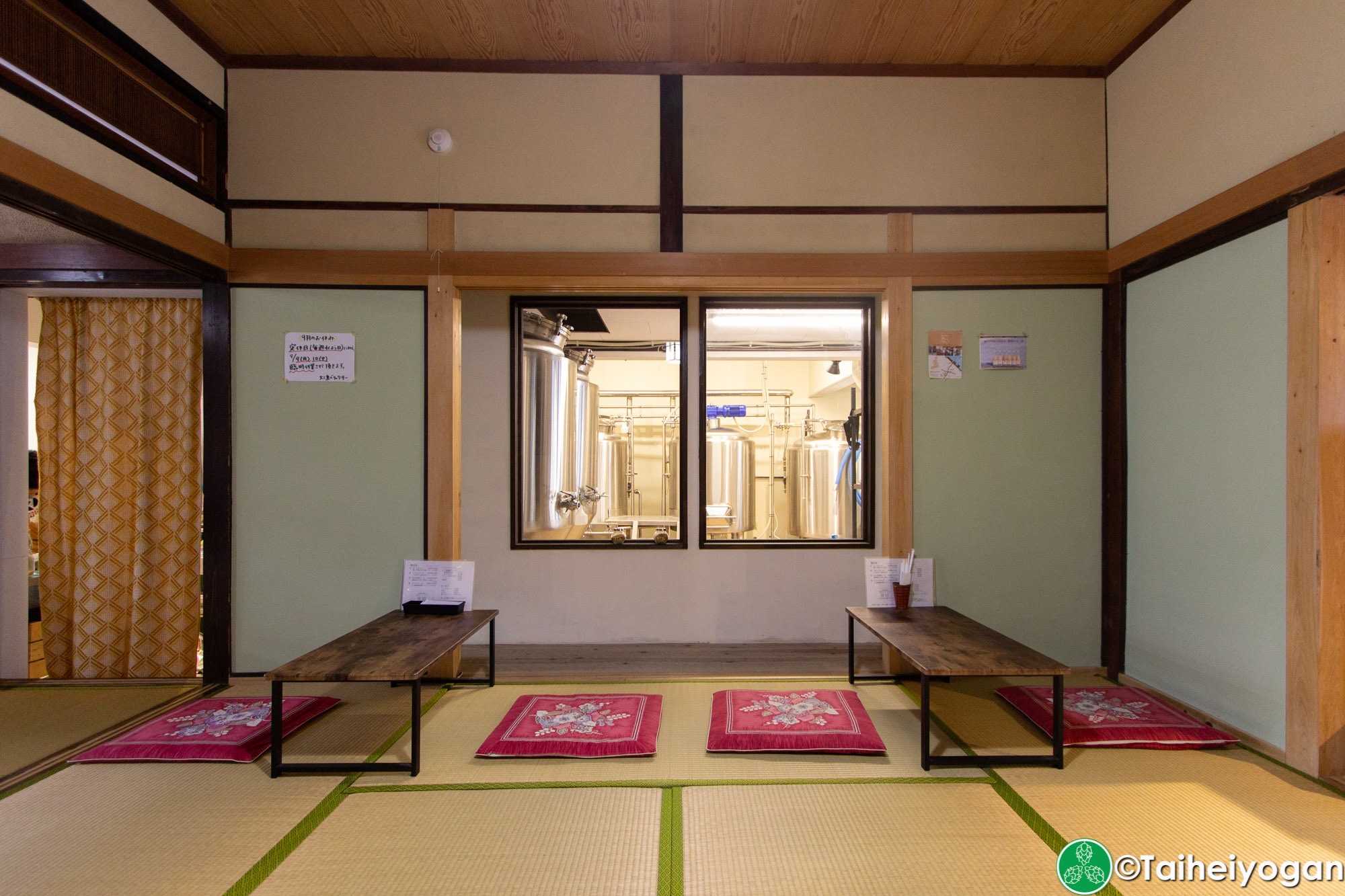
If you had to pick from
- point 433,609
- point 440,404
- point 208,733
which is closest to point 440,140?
point 440,404

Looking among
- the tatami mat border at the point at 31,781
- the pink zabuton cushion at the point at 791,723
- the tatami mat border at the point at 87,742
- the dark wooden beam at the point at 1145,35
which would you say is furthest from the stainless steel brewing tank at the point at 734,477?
the tatami mat border at the point at 31,781

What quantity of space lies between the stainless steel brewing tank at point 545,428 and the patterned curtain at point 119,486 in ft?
5.50

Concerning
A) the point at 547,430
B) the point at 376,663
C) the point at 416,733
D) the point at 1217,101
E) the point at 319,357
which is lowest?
the point at 416,733

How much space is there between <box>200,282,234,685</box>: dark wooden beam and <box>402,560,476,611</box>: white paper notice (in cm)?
87

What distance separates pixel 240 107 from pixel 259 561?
219cm

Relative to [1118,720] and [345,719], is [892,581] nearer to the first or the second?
[1118,720]

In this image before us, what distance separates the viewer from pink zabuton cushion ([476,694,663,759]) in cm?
222

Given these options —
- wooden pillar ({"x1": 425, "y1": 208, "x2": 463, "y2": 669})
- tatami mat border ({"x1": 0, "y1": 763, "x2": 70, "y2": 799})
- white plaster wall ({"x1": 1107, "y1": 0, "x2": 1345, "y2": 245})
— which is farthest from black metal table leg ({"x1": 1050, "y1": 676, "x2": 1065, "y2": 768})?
tatami mat border ({"x1": 0, "y1": 763, "x2": 70, "y2": 799})

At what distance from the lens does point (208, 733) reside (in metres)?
2.35

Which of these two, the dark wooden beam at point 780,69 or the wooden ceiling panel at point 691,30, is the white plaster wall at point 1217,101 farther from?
the dark wooden beam at point 780,69

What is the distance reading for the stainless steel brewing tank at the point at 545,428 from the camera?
12.6 ft

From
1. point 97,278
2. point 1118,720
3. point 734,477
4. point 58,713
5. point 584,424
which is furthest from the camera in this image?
point 734,477

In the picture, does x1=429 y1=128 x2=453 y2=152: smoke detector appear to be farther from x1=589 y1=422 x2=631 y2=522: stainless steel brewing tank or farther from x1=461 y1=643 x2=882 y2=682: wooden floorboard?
x1=461 y1=643 x2=882 y2=682: wooden floorboard

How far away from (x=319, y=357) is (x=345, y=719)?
1653 mm
